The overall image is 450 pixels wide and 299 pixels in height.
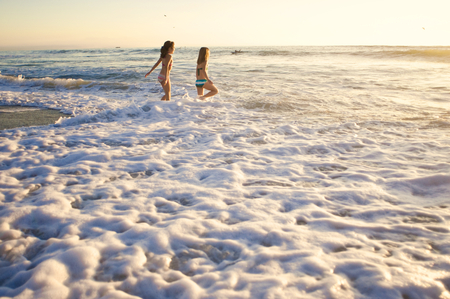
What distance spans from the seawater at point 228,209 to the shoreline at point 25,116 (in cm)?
74

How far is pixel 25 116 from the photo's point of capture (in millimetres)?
6906

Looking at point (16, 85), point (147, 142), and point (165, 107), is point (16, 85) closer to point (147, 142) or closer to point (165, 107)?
point (165, 107)

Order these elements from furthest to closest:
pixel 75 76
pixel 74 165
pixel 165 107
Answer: pixel 75 76
pixel 165 107
pixel 74 165

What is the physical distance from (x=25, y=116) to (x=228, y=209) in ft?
22.6

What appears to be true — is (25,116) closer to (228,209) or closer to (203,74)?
(203,74)

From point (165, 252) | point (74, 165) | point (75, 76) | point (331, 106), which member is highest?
point (75, 76)

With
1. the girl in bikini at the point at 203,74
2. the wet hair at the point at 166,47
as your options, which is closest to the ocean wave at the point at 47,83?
the wet hair at the point at 166,47

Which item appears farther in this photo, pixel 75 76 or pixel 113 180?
pixel 75 76

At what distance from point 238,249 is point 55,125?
18.6 ft

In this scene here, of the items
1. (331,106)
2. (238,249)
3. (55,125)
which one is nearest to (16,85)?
(55,125)

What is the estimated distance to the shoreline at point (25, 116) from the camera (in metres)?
6.14

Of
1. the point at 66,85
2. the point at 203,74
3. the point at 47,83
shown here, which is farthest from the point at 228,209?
the point at 47,83

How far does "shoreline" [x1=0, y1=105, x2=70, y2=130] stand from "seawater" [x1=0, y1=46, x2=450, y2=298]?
0.74 m

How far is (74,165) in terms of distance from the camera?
3.85m
